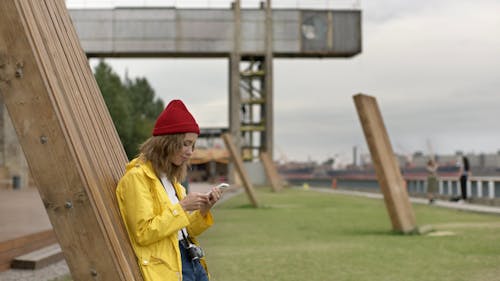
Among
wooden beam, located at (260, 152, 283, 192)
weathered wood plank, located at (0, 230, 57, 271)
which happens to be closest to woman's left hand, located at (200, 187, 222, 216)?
weathered wood plank, located at (0, 230, 57, 271)

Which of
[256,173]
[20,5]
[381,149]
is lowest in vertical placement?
[256,173]

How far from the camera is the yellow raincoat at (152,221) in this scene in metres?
3.28

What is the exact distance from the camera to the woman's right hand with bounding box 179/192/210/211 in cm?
336

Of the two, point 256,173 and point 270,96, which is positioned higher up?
point 270,96

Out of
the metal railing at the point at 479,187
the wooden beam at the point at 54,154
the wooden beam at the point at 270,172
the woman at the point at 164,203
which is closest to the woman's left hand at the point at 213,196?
the woman at the point at 164,203

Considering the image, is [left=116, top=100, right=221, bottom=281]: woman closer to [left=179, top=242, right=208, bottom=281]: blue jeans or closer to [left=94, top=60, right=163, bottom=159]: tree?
[left=179, top=242, right=208, bottom=281]: blue jeans

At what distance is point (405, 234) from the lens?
37.3 ft

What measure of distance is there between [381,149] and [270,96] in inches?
1380

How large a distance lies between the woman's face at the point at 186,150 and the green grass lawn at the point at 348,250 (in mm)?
3633

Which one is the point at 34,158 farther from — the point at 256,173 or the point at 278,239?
the point at 256,173

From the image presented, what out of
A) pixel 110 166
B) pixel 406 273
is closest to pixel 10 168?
pixel 406 273

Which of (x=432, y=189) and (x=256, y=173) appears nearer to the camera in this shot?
(x=432, y=189)

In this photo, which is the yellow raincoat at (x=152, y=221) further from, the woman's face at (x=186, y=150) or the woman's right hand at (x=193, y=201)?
the woman's face at (x=186, y=150)

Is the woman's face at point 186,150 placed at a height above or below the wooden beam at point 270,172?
above
